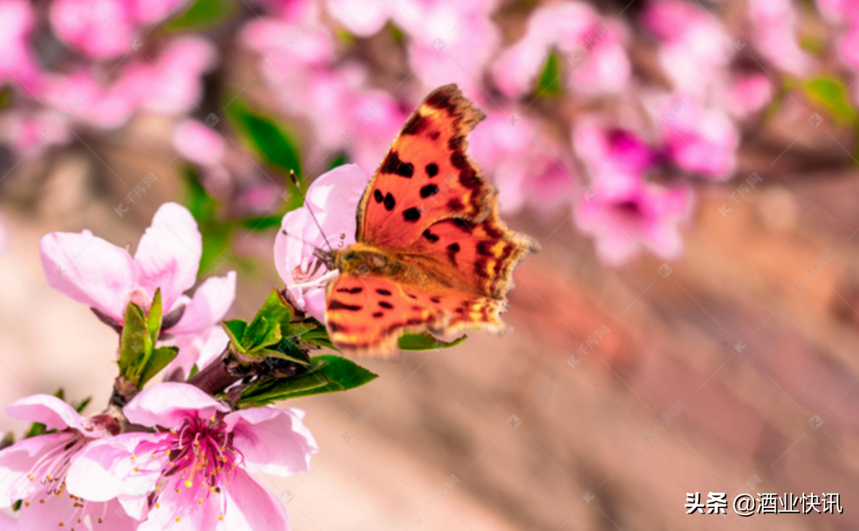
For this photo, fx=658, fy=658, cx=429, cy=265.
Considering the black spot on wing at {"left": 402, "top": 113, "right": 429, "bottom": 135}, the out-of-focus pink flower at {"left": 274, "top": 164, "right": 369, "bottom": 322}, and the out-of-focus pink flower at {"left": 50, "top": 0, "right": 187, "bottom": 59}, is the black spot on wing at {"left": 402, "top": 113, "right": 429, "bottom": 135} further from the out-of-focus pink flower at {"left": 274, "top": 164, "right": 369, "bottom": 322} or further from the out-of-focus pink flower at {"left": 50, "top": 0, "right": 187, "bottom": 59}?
the out-of-focus pink flower at {"left": 50, "top": 0, "right": 187, "bottom": 59}

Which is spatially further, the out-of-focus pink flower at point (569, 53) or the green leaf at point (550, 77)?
the out-of-focus pink flower at point (569, 53)

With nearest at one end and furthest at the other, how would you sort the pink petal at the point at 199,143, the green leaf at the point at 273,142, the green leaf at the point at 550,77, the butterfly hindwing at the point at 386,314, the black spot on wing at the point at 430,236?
the butterfly hindwing at the point at 386,314 → the black spot on wing at the point at 430,236 → the green leaf at the point at 273,142 → the green leaf at the point at 550,77 → the pink petal at the point at 199,143

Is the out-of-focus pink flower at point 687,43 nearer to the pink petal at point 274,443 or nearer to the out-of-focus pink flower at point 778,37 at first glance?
the out-of-focus pink flower at point 778,37

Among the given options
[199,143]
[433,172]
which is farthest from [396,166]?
[199,143]

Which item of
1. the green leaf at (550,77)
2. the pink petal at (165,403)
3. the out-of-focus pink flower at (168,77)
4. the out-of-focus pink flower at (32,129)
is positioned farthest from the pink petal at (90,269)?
the out-of-focus pink flower at (32,129)

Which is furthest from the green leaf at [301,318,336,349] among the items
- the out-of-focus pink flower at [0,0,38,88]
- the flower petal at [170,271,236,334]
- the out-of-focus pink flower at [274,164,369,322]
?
the out-of-focus pink flower at [0,0,38,88]

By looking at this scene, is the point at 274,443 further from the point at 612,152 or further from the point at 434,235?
the point at 612,152

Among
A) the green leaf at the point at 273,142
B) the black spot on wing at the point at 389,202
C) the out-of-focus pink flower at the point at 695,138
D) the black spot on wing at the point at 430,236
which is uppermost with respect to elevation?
the out-of-focus pink flower at the point at 695,138
